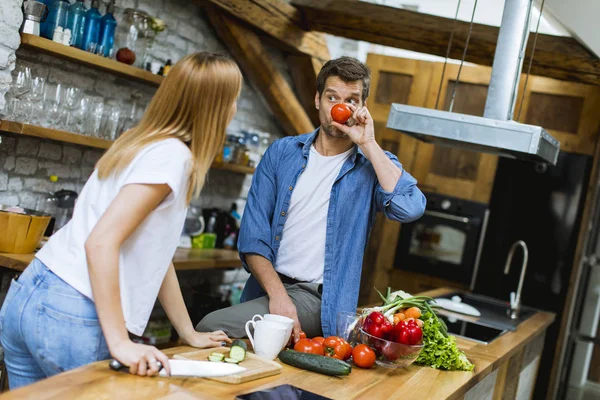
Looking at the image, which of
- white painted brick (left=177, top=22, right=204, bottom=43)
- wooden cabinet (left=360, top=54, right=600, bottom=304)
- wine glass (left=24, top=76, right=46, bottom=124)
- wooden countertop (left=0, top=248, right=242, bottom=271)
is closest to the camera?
wine glass (left=24, top=76, right=46, bottom=124)

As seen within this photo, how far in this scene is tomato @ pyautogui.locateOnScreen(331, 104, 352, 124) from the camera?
2.73 meters

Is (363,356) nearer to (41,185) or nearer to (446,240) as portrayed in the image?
(41,185)

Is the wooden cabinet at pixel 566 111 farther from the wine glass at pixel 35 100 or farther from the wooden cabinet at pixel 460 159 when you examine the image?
the wine glass at pixel 35 100

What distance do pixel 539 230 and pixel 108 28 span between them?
3.82 m

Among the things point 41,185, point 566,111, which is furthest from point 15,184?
point 566,111

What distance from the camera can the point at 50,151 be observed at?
14.6ft

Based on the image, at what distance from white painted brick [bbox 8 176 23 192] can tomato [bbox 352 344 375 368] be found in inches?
103

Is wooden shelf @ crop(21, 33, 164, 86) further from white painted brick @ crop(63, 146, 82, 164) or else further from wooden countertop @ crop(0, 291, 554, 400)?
wooden countertop @ crop(0, 291, 554, 400)

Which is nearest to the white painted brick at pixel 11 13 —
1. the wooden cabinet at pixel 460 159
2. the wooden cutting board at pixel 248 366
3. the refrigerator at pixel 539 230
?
the wooden cutting board at pixel 248 366

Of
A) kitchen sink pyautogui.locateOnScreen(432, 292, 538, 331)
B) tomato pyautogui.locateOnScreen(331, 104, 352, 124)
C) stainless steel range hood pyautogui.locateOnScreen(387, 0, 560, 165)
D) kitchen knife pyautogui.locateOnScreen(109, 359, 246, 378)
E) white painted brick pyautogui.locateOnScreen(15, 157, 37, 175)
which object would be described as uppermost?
stainless steel range hood pyautogui.locateOnScreen(387, 0, 560, 165)

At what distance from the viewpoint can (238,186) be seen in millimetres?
6395

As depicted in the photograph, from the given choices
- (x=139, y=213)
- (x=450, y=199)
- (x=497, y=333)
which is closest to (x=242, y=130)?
(x=450, y=199)

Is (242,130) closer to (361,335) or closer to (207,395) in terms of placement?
(361,335)

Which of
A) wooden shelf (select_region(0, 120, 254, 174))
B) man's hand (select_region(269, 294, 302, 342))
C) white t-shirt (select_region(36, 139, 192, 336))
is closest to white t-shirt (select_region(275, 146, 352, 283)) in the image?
man's hand (select_region(269, 294, 302, 342))
